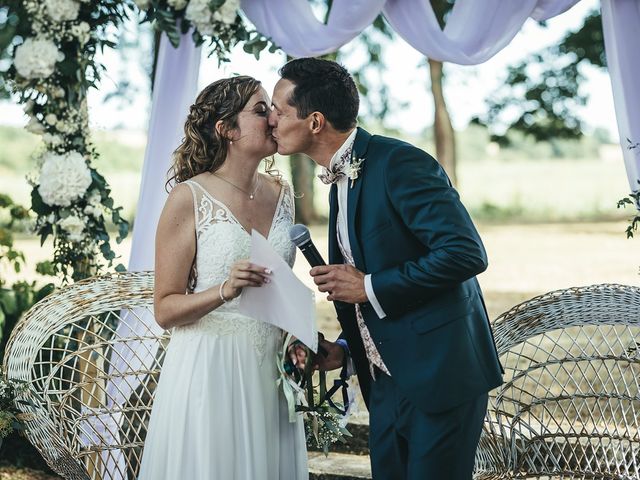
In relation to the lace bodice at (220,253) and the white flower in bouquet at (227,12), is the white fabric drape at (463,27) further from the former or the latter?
the lace bodice at (220,253)

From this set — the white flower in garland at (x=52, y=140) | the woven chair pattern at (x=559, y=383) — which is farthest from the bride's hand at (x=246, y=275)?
the white flower in garland at (x=52, y=140)

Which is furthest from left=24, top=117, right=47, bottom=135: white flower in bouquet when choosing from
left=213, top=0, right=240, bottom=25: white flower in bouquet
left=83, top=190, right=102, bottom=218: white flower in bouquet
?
left=213, top=0, right=240, bottom=25: white flower in bouquet

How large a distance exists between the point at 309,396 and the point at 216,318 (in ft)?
1.33

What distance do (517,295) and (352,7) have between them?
5.79 m

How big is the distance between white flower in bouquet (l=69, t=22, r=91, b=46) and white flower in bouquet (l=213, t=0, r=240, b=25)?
639mm

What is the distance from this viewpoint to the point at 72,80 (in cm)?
443

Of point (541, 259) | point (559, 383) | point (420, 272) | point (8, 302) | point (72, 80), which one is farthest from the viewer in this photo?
point (541, 259)

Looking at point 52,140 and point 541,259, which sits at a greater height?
point 541,259

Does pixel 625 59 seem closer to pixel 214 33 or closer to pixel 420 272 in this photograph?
pixel 214 33

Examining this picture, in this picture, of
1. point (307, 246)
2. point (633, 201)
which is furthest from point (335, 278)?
point (633, 201)

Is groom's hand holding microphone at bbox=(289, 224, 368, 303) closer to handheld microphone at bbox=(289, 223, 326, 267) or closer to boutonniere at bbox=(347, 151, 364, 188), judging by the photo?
handheld microphone at bbox=(289, 223, 326, 267)

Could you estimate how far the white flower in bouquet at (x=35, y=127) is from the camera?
4.41 metres

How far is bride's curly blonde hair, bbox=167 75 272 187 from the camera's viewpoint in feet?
9.75

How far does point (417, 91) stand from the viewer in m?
17.3
